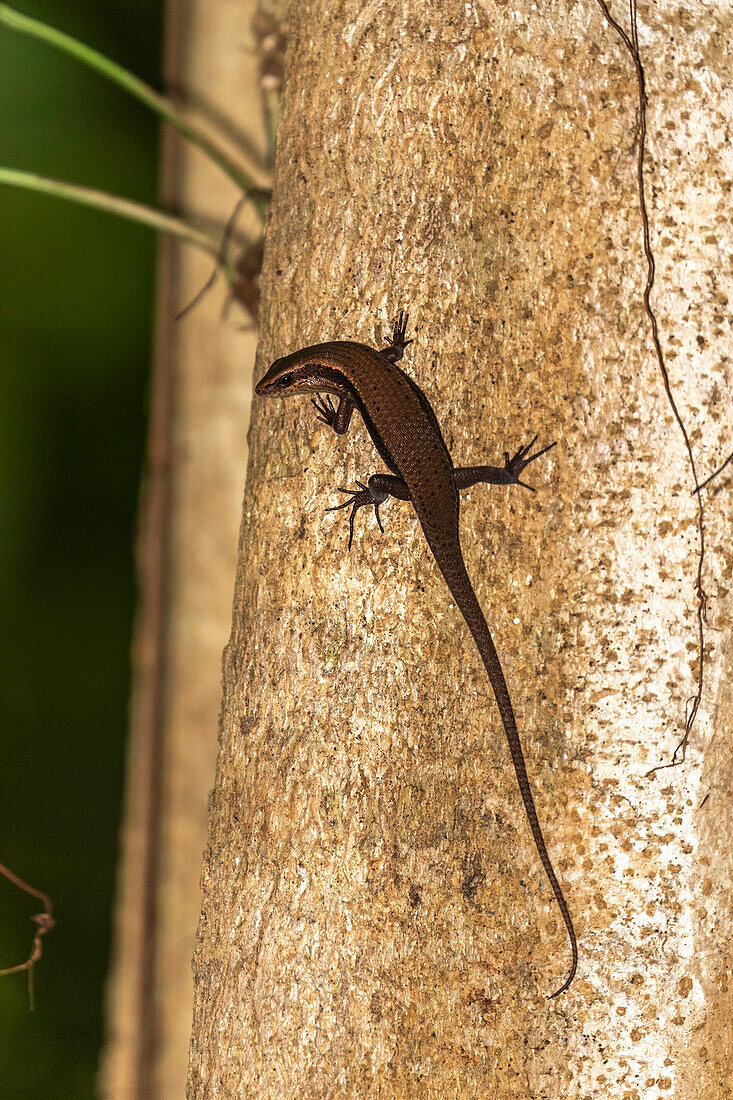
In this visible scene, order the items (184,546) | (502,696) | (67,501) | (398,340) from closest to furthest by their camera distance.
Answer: (502,696) → (398,340) → (67,501) → (184,546)

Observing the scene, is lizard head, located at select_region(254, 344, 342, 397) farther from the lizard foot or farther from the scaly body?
the lizard foot

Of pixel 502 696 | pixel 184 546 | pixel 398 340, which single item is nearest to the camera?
pixel 502 696

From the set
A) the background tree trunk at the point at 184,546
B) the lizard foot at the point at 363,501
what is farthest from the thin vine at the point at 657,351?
the background tree trunk at the point at 184,546

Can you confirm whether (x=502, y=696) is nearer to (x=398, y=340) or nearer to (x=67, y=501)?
(x=398, y=340)

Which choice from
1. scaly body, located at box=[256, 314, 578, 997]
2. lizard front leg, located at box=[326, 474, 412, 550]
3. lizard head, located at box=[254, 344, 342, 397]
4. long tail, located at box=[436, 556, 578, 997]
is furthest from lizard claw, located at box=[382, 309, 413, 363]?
long tail, located at box=[436, 556, 578, 997]

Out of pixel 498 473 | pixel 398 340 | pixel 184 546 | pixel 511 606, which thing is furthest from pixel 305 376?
pixel 184 546

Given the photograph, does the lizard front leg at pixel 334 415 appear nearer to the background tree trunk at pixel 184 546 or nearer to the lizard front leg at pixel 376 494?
the lizard front leg at pixel 376 494

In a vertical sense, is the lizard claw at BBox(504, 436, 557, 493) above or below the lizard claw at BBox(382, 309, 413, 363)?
below
